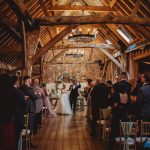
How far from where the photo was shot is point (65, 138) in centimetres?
918

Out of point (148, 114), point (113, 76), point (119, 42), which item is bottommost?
point (148, 114)

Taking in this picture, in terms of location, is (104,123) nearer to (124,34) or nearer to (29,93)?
(29,93)

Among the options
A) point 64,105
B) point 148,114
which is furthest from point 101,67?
point 148,114

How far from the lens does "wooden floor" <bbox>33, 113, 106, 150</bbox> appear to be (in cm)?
808

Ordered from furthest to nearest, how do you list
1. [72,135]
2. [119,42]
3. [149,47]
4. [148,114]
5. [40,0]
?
[119,42] < [149,47] < [40,0] < [72,135] < [148,114]

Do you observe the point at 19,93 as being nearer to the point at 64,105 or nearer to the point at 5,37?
the point at 5,37

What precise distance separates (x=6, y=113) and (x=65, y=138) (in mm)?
4307

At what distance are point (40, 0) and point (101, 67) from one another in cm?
1202

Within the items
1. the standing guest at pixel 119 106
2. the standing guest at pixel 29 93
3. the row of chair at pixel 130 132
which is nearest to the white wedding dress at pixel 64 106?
the row of chair at pixel 130 132

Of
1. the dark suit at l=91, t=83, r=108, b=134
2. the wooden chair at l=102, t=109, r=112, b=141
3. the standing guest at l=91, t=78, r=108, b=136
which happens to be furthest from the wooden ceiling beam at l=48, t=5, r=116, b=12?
the wooden chair at l=102, t=109, r=112, b=141

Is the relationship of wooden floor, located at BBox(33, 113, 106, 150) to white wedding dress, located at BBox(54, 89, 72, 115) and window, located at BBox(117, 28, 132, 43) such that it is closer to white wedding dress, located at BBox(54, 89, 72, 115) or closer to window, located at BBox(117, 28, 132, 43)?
white wedding dress, located at BBox(54, 89, 72, 115)

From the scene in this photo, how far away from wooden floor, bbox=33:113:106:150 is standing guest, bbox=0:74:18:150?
2.90m

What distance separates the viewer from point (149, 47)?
560 inches

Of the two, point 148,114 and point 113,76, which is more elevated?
point 113,76
